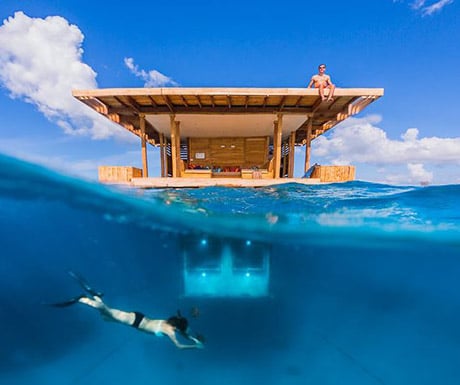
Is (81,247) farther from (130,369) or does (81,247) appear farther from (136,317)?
(136,317)

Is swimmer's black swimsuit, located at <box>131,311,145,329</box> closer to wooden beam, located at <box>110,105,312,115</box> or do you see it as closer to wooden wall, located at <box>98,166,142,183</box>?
wooden wall, located at <box>98,166,142,183</box>

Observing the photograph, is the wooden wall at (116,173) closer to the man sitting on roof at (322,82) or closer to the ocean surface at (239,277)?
the ocean surface at (239,277)

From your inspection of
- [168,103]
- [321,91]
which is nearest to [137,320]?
[168,103]

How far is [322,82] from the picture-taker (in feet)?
36.2

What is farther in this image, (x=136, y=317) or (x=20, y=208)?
(x=20, y=208)

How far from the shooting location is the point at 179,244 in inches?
441

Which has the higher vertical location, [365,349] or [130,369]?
[130,369]

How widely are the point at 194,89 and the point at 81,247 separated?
9051 mm

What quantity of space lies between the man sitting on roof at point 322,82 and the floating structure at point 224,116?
0.98 feet

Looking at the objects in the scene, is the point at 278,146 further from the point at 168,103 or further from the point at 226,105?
the point at 168,103

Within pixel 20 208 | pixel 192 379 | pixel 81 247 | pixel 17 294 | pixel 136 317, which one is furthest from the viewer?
pixel 17 294

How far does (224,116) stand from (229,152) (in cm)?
578

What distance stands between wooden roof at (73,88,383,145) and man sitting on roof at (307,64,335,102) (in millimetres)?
269

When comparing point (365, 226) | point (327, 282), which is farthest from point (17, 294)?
point (327, 282)
